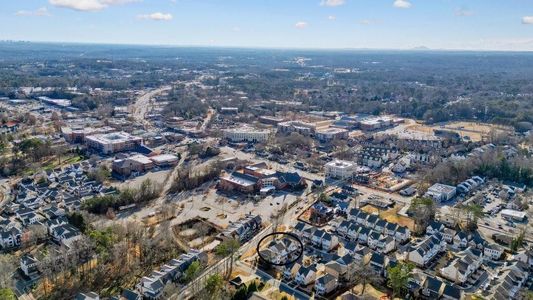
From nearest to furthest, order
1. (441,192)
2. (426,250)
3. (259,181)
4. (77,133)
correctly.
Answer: (426,250) → (441,192) → (259,181) → (77,133)

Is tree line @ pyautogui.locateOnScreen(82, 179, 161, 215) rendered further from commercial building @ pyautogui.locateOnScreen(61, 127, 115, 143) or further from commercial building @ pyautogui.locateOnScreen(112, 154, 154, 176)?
commercial building @ pyautogui.locateOnScreen(61, 127, 115, 143)

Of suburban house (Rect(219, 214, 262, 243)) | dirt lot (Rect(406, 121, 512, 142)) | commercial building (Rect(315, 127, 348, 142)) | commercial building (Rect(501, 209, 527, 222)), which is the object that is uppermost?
suburban house (Rect(219, 214, 262, 243))

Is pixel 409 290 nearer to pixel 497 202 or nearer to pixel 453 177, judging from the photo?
pixel 497 202

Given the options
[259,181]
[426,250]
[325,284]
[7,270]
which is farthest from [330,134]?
[7,270]

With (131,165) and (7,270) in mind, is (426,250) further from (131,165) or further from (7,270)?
(131,165)

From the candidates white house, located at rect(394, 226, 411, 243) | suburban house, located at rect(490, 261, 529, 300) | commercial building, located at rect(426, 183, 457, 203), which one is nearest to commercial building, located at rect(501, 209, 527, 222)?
commercial building, located at rect(426, 183, 457, 203)

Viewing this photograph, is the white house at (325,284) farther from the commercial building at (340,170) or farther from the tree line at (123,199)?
the commercial building at (340,170)

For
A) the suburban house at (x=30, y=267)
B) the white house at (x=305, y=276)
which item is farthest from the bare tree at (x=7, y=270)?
the white house at (x=305, y=276)
